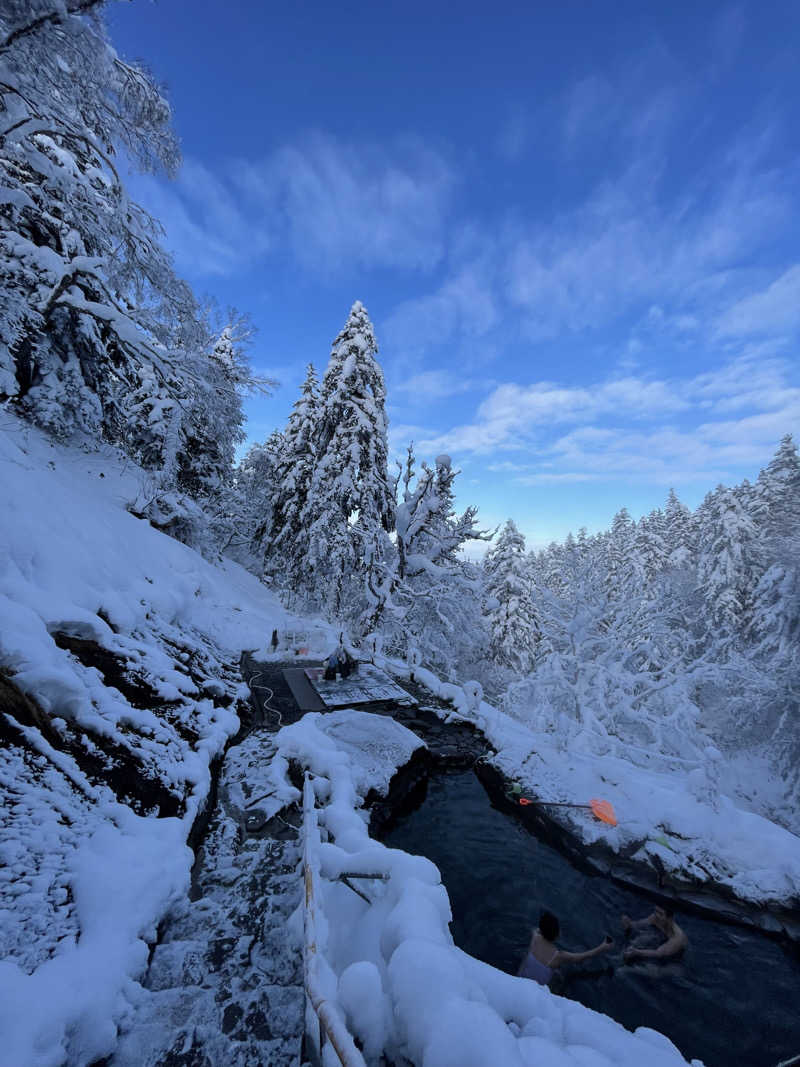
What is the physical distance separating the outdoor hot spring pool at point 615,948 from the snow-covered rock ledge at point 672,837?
0.31 meters

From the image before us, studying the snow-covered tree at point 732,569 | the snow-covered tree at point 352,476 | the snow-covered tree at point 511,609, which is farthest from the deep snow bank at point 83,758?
the snow-covered tree at point 732,569

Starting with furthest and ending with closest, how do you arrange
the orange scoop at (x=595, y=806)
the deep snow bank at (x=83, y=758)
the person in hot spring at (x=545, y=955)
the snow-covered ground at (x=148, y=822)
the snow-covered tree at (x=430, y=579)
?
the snow-covered tree at (x=430, y=579), the orange scoop at (x=595, y=806), the person in hot spring at (x=545, y=955), the deep snow bank at (x=83, y=758), the snow-covered ground at (x=148, y=822)

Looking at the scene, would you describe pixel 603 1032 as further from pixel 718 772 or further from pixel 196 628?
pixel 196 628

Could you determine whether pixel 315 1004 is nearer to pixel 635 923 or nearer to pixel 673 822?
pixel 635 923

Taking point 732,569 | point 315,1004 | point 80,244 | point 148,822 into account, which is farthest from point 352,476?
point 732,569

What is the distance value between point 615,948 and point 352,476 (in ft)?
47.0

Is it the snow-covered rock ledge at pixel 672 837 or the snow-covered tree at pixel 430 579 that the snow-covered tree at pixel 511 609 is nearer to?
the snow-covered tree at pixel 430 579

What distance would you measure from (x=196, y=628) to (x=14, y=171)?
1029cm

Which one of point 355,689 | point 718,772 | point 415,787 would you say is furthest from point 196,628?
point 718,772

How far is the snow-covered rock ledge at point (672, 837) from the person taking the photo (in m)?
5.78

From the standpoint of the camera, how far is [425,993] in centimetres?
213

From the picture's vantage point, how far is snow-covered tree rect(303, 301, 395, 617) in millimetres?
16016

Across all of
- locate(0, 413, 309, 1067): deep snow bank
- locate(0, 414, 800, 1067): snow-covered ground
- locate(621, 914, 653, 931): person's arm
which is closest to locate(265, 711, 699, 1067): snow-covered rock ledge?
locate(0, 414, 800, 1067): snow-covered ground

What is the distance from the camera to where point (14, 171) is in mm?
8281
